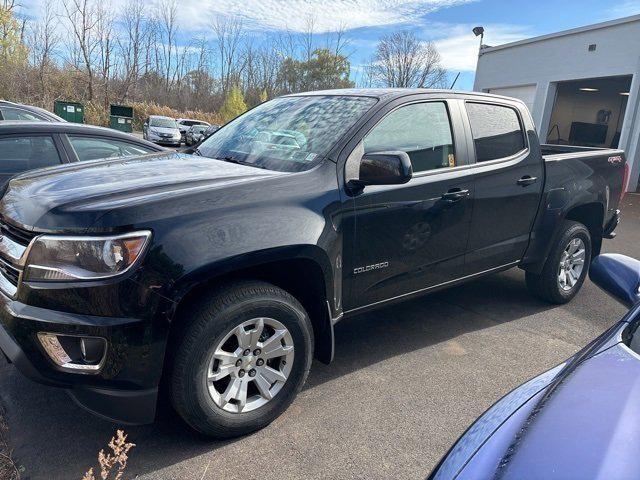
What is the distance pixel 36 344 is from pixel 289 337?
1201 millimetres

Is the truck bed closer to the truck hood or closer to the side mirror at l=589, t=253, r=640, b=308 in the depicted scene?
the side mirror at l=589, t=253, r=640, b=308

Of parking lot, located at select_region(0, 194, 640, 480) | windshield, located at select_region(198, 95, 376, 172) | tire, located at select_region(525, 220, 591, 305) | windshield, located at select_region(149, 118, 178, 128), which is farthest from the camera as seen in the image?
windshield, located at select_region(149, 118, 178, 128)

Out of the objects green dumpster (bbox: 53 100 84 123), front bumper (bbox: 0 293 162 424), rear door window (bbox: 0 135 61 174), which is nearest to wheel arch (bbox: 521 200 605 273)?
front bumper (bbox: 0 293 162 424)

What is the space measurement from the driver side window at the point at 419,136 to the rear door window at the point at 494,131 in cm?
32

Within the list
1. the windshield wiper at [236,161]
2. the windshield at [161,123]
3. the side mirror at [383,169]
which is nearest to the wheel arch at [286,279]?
the side mirror at [383,169]

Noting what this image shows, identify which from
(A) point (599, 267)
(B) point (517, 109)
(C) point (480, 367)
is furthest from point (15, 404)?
(B) point (517, 109)

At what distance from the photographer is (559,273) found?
15.4 ft

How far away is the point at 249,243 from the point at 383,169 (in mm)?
924

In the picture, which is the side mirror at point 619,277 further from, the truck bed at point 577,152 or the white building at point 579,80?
the white building at point 579,80

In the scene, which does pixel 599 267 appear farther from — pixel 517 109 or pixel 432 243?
pixel 517 109

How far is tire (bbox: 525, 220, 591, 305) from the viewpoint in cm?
458

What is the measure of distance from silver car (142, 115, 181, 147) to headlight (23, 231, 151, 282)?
23.7 m

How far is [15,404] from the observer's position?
9.47 ft

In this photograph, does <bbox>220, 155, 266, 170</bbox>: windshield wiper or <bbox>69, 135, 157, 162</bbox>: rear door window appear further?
<bbox>69, 135, 157, 162</bbox>: rear door window
